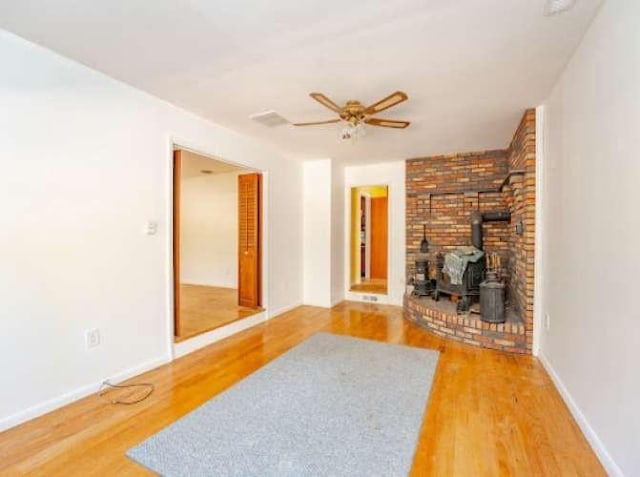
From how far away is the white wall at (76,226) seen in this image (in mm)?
2000

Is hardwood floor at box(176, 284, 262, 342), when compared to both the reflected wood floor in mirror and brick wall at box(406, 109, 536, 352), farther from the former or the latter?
brick wall at box(406, 109, 536, 352)

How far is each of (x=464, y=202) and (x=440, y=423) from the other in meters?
3.62

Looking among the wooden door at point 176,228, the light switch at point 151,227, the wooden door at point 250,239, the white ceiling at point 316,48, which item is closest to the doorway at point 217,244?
the wooden door at point 250,239

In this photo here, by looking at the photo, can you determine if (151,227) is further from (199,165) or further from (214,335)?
(199,165)

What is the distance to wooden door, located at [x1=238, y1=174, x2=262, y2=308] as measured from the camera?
4.52 metres

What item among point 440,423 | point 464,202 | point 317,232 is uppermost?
point 464,202

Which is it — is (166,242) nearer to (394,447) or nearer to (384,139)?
(394,447)

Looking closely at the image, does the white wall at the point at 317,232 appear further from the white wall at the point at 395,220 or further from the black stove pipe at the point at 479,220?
the black stove pipe at the point at 479,220

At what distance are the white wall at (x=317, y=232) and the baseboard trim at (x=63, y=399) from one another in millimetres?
2896

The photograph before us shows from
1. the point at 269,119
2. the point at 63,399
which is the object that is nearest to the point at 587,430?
the point at 63,399

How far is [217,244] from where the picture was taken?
695 cm

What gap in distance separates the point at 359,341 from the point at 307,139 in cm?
255

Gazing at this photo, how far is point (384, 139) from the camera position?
13.3 ft

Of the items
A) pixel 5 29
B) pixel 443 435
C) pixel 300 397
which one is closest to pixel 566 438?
pixel 443 435
